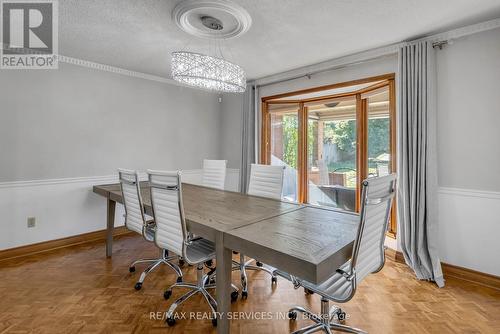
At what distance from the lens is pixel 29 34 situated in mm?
2596

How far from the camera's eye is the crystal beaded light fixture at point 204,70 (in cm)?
217

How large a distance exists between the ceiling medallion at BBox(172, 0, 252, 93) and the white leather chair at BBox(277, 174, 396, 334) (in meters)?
1.59

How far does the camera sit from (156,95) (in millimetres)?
4047

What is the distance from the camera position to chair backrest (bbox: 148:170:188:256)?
1.77 meters

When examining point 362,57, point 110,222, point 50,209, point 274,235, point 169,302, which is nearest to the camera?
point 274,235

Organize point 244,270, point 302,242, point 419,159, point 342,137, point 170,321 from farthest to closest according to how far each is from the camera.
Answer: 1. point 342,137
2. point 419,159
3. point 244,270
4. point 170,321
5. point 302,242

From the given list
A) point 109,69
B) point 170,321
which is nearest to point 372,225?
point 170,321

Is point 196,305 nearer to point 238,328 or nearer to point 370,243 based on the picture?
point 238,328

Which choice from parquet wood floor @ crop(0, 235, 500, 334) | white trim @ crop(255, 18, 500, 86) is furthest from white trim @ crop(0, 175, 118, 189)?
white trim @ crop(255, 18, 500, 86)

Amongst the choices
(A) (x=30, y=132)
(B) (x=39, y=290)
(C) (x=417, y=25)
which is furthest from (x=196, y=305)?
(C) (x=417, y=25)

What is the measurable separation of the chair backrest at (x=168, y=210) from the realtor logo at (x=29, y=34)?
5.61ft

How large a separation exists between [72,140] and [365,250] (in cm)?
355

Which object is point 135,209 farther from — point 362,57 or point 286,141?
point 362,57

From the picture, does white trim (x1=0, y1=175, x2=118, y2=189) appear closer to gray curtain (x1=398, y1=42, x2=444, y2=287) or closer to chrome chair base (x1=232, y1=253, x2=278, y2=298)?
chrome chair base (x1=232, y1=253, x2=278, y2=298)
